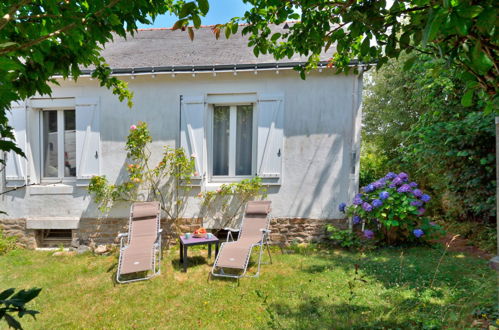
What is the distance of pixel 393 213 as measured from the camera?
17.0 feet

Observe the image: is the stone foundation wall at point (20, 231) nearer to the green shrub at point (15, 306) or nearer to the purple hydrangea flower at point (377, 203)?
the green shrub at point (15, 306)

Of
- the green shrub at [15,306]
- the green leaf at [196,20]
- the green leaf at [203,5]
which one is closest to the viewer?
the green shrub at [15,306]

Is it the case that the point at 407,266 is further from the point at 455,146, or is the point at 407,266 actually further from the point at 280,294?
the point at 455,146

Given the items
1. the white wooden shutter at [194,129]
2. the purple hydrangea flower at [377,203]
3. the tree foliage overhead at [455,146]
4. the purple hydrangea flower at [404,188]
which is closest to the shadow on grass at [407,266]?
the purple hydrangea flower at [377,203]

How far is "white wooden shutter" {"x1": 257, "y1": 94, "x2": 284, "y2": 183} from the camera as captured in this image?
5742mm

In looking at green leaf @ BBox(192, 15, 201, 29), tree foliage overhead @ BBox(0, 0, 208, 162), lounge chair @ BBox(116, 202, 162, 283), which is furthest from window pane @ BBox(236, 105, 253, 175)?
green leaf @ BBox(192, 15, 201, 29)

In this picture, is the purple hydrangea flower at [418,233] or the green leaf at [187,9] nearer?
the green leaf at [187,9]

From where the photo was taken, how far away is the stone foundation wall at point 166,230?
5840 millimetres

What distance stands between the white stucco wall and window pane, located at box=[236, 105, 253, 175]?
489mm

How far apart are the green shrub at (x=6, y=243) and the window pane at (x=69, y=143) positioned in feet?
5.83

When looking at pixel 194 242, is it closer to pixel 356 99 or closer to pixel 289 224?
pixel 289 224

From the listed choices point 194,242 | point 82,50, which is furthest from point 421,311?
point 82,50

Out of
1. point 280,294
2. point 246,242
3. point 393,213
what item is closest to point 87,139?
point 246,242

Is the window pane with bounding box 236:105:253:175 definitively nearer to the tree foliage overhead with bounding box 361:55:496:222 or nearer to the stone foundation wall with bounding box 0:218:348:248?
the stone foundation wall with bounding box 0:218:348:248
